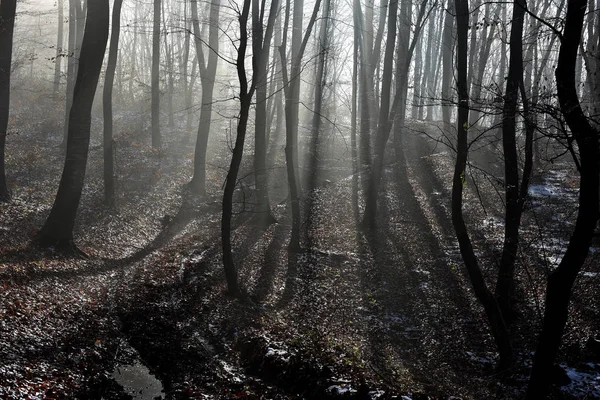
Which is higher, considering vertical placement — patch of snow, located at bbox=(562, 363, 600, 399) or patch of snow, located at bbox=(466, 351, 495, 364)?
patch of snow, located at bbox=(562, 363, 600, 399)

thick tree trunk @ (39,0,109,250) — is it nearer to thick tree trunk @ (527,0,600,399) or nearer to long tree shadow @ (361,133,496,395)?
long tree shadow @ (361,133,496,395)

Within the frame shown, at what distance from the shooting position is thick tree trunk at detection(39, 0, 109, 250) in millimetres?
12273

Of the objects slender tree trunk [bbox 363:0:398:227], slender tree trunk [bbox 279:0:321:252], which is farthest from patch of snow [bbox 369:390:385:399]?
slender tree trunk [bbox 363:0:398:227]

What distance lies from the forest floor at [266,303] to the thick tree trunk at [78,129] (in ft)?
2.32

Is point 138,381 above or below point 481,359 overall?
above

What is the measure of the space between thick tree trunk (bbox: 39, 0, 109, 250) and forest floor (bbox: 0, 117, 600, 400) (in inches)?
27.8

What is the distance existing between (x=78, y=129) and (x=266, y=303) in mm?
6319

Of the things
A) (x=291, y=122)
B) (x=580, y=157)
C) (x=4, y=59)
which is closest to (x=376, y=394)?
(x=580, y=157)

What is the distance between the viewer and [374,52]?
28625 mm

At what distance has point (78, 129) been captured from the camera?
12555mm

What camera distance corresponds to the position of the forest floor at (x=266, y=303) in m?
7.56

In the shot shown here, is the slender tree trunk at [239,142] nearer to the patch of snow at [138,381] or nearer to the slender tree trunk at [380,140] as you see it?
the patch of snow at [138,381]

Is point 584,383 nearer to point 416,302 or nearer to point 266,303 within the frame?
point 416,302

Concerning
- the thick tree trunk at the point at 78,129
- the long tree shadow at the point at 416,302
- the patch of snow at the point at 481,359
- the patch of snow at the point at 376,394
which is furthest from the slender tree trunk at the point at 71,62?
the patch of snow at the point at 376,394
